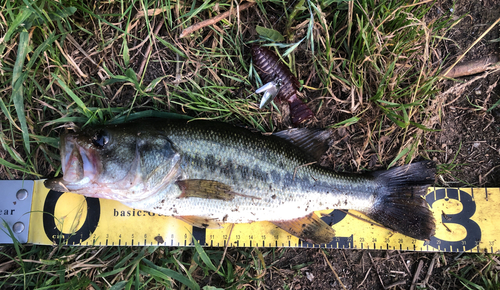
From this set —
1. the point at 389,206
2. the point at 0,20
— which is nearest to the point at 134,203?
the point at 0,20

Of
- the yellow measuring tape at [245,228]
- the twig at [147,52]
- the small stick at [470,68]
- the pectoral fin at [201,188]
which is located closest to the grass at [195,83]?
the twig at [147,52]

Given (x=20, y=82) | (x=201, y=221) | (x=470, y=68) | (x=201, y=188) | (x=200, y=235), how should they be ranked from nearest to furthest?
(x=201, y=188)
(x=20, y=82)
(x=201, y=221)
(x=200, y=235)
(x=470, y=68)

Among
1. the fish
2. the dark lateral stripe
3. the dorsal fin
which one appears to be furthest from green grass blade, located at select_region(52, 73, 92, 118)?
the dorsal fin

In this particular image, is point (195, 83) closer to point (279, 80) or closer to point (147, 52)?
point (147, 52)

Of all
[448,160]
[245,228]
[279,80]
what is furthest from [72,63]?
[448,160]

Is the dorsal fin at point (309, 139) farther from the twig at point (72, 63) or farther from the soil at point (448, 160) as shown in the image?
the twig at point (72, 63)

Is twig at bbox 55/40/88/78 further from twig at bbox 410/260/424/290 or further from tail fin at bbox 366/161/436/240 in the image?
twig at bbox 410/260/424/290
